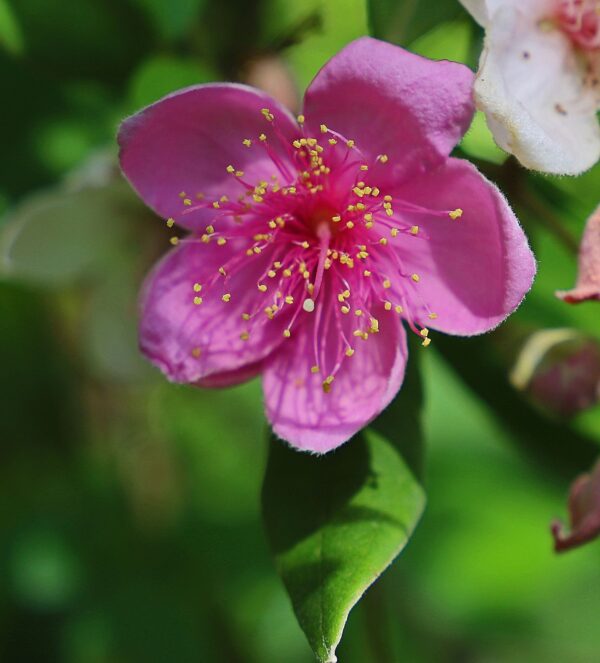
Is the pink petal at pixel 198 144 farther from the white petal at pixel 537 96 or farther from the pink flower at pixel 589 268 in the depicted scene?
the pink flower at pixel 589 268

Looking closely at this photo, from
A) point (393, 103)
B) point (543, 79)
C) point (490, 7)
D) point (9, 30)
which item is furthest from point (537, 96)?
point (9, 30)

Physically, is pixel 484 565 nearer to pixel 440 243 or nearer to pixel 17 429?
pixel 17 429

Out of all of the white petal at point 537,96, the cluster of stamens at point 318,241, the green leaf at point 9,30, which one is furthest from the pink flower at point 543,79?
the green leaf at point 9,30

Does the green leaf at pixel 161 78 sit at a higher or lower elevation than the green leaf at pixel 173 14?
lower

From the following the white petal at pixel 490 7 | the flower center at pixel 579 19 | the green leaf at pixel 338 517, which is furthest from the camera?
the flower center at pixel 579 19

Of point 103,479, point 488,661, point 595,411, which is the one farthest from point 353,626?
point 488,661

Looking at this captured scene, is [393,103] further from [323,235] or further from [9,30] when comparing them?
[9,30]
